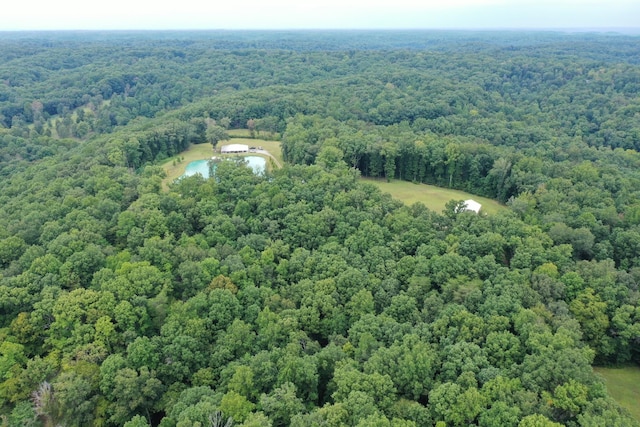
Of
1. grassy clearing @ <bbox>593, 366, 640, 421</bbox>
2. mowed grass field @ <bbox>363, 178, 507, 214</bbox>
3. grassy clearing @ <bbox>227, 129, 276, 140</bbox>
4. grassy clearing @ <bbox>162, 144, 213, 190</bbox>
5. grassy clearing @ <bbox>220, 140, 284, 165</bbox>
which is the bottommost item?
grassy clearing @ <bbox>593, 366, 640, 421</bbox>

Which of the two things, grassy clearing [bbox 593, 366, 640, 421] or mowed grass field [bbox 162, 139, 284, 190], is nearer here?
grassy clearing [bbox 593, 366, 640, 421]

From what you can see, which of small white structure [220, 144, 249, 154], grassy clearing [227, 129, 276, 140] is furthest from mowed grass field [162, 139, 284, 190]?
small white structure [220, 144, 249, 154]

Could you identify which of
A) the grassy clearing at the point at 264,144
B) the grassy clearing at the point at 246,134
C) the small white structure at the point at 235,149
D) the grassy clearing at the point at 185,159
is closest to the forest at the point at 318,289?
the grassy clearing at the point at 185,159

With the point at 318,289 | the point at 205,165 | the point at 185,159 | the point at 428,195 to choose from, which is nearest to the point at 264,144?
the point at 205,165

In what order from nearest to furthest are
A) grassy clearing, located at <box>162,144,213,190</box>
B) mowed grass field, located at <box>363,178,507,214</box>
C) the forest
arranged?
the forest → mowed grass field, located at <box>363,178,507,214</box> → grassy clearing, located at <box>162,144,213,190</box>

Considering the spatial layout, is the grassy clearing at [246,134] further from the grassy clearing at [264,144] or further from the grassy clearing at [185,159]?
the grassy clearing at [185,159]

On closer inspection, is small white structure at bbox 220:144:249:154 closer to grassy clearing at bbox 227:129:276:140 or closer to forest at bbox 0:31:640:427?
forest at bbox 0:31:640:427

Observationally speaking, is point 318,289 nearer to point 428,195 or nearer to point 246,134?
point 428,195
